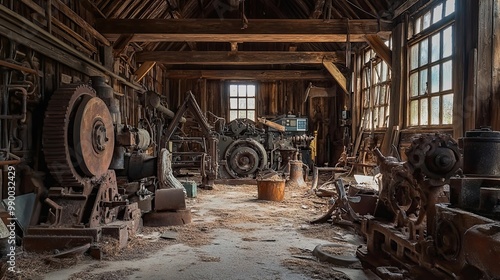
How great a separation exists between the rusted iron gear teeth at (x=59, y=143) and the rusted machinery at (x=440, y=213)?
3707 millimetres

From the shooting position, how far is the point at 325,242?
5.09 meters

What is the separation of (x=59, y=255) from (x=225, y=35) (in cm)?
633

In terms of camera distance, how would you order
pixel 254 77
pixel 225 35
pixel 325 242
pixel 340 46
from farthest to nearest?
pixel 254 77 < pixel 340 46 < pixel 225 35 < pixel 325 242

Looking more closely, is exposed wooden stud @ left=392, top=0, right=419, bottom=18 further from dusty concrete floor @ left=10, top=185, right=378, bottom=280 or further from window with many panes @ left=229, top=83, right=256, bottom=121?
window with many panes @ left=229, top=83, right=256, bottom=121

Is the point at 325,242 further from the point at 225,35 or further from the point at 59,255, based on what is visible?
the point at 225,35

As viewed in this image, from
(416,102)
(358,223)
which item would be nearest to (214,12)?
(416,102)

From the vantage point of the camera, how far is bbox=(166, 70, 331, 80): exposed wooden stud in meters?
15.2

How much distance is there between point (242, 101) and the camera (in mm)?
16156

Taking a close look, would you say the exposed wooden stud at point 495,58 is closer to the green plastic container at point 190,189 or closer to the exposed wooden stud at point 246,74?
the green plastic container at point 190,189

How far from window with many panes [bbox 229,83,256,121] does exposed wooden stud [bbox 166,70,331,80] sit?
66 cm

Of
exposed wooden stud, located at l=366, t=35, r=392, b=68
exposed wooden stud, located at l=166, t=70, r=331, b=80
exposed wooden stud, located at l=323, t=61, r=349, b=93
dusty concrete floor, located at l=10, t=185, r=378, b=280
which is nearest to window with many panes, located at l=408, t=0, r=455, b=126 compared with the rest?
exposed wooden stud, located at l=366, t=35, r=392, b=68

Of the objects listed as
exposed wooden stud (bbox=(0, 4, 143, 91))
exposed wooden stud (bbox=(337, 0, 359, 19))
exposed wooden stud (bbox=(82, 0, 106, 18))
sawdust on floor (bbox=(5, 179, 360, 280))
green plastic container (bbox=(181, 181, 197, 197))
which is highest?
exposed wooden stud (bbox=(337, 0, 359, 19))

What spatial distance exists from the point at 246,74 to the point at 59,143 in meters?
11.2

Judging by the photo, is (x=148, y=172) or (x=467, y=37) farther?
(x=148, y=172)
